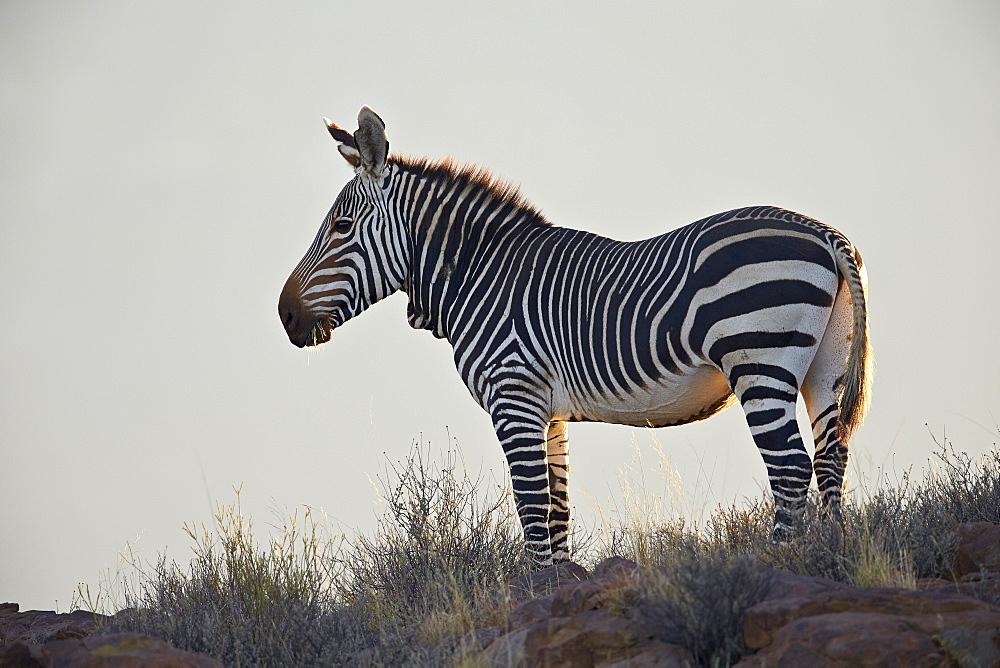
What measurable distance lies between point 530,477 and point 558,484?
956mm

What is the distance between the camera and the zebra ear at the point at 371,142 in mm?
7664

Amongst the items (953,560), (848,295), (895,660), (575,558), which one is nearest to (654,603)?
(895,660)

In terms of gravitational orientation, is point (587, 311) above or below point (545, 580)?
Answer: above

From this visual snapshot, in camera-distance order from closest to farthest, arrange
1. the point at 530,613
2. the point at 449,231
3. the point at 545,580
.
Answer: the point at 530,613 → the point at 545,580 → the point at 449,231

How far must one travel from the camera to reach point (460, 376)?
7.41m

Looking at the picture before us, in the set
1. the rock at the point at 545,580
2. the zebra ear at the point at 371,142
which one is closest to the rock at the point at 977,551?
the rock at the point at 545,580

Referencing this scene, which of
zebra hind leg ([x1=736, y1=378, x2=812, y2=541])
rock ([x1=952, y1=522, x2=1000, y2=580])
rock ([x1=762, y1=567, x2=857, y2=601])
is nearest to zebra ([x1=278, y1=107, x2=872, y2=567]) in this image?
zebra hind leg ([x1=736, y1=378, x2=812, y2=541])

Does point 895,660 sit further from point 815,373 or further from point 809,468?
point 815,373

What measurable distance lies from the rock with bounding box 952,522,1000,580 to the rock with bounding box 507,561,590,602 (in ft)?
6.86

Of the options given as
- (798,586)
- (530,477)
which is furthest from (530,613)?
(530,477)

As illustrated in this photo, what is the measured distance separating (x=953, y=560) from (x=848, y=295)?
1.96 m

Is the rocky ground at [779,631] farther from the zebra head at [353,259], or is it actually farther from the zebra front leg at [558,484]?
the zebra head at [353,259]

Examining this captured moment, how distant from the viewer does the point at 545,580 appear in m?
5.75

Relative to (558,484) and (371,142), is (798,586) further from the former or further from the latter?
(371,142)
